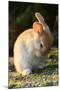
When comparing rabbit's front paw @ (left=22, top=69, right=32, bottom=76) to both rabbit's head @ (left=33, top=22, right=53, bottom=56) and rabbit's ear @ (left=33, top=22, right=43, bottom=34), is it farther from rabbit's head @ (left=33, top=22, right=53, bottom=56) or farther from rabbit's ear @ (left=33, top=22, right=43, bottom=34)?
rabbit's ear @ (left=33, top=22, right=43, bottom=34)

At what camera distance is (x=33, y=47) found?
1.63 m

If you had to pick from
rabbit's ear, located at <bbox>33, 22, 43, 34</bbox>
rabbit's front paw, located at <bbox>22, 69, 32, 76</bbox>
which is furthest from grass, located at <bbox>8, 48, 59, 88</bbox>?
rabbit's ear, located at <bbox>33, 22, 43, 34</bbox>

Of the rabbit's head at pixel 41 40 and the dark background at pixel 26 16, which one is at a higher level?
the dark background at pixel 26 16

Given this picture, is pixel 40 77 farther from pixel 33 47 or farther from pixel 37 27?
pixel 37 27

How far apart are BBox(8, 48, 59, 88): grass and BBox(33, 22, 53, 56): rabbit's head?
0.06 meters

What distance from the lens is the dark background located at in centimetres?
160

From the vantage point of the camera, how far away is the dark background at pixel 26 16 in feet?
5.24

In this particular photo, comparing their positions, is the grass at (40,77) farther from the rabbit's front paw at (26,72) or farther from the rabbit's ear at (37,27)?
the rabbit's ear at (37,27)

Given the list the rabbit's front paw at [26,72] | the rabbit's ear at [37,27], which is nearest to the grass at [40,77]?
the rabbit's front paw at [26,72]

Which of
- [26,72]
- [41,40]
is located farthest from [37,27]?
[26,72]

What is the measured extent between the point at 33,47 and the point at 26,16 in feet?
0.79

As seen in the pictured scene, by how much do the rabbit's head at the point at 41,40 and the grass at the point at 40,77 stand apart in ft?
0.21

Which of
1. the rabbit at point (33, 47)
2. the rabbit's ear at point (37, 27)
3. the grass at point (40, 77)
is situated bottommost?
the grass at point (40, 77)

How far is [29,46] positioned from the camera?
64.0 inches
